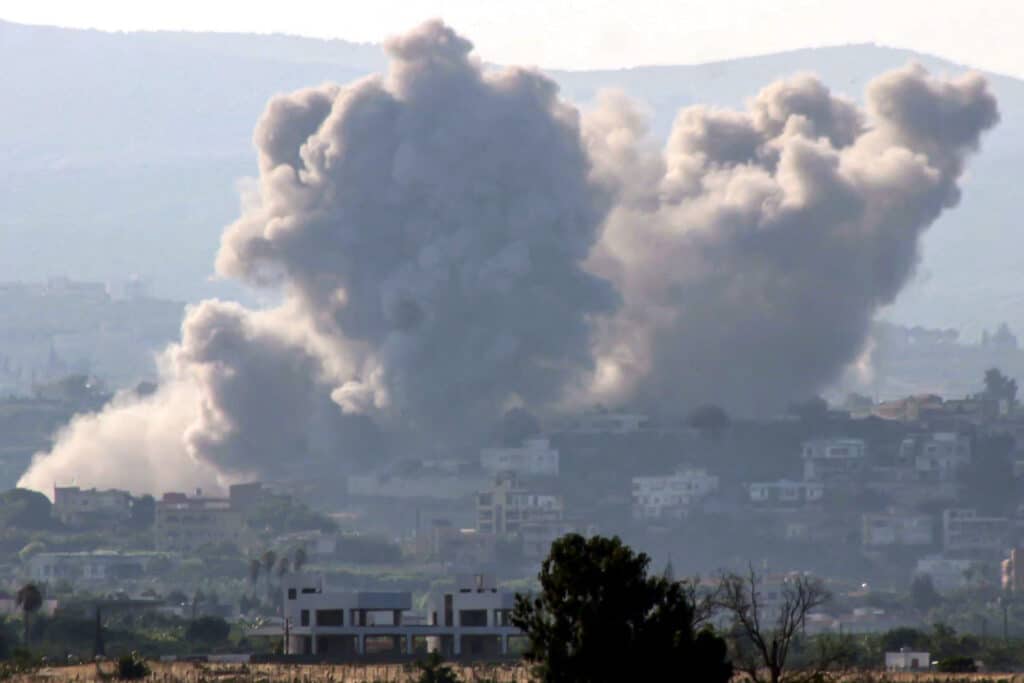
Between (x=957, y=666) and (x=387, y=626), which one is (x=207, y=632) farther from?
(x=957, y=666)

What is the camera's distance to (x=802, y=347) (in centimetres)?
15550

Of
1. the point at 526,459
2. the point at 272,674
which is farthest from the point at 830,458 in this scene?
the point at 272,674

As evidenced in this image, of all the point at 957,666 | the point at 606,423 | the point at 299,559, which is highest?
the point at 606,423

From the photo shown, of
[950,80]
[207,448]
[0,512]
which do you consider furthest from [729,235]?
[0,512]

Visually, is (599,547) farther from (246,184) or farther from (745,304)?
(246,184)

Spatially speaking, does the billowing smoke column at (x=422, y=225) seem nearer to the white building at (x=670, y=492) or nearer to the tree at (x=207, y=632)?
the white building at (x=670, y=492)

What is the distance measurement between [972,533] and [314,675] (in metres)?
101

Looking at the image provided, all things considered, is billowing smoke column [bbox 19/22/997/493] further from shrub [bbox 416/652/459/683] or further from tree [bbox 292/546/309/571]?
shrub [bbox 416/652/459/683]

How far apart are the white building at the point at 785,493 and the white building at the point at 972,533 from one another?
8424 millimetres

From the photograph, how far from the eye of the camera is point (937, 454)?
170000 mm

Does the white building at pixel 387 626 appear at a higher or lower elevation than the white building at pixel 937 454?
lower

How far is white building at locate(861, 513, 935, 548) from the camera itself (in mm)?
160125

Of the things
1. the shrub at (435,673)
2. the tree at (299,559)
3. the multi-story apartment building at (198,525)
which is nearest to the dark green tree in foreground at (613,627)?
the shrub at (435,673)

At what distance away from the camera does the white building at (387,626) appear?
80.9 metres
